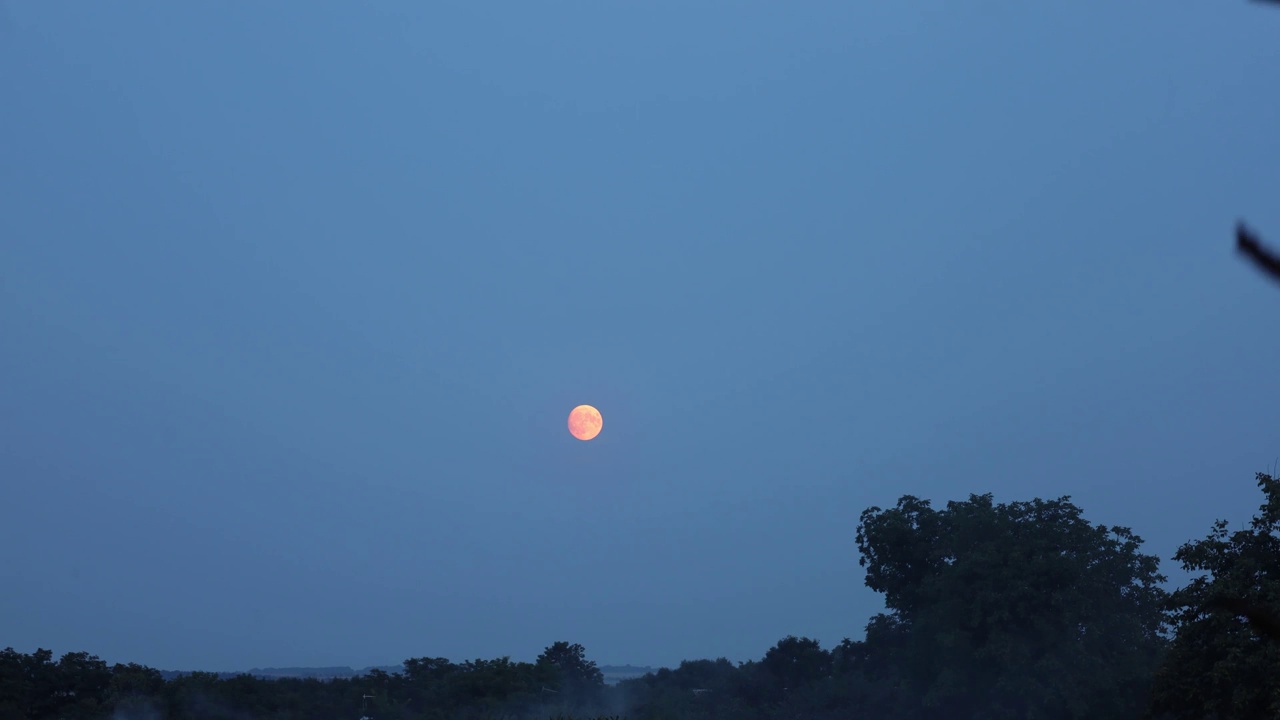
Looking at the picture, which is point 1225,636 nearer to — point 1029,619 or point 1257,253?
point 1029,619

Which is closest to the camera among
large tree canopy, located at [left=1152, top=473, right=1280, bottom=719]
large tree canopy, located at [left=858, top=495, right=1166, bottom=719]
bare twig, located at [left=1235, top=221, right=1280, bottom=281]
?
bare twig, located at [left=1235, top=221, right=1280, bottom=281]

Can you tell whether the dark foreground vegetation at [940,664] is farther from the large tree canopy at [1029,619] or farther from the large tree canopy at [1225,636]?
the large tree canopy at [1225,636]

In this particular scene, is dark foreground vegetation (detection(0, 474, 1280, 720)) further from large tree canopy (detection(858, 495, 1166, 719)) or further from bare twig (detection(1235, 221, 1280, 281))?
bare twig (detection(1235, 221, 1280, 281))

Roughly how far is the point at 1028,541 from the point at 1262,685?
69.2 ft

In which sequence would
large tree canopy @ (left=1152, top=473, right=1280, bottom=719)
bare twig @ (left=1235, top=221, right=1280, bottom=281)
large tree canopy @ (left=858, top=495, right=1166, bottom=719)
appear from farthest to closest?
large tree canopy @ (left=858, top=495, right=1166, bottom=719) < large tree canopy @ (left=1152, top=473, right=1280, bottom=719) < bare twig @ (left=1235, top=221, right=1280, bottom=281)

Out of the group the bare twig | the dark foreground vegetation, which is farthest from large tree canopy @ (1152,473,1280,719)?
the bare twig

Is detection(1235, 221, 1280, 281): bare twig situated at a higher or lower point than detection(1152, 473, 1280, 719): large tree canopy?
lower

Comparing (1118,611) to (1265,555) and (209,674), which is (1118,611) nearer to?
(1265,555)

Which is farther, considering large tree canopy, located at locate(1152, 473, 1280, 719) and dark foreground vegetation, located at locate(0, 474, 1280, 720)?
dark foreground vegetation, located at locate(0, 474, 1280, 720)

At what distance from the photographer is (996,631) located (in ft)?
132

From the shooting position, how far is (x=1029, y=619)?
3997 centimetres

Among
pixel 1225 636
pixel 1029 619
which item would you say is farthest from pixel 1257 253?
pixel 1029 619

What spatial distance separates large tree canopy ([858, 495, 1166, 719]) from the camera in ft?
125

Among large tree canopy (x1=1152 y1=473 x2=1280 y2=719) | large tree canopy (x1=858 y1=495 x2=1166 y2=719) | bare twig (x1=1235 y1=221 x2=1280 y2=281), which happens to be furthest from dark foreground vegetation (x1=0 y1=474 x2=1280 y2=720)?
bare twig (x1=1235 y1=221 x2=1280 y2=281)
